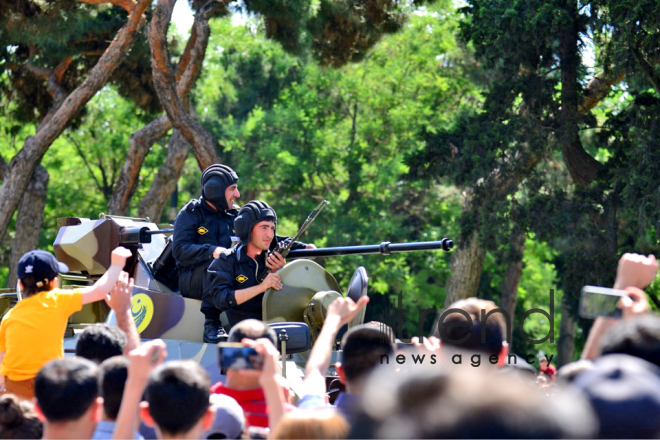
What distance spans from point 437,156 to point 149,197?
5791mm

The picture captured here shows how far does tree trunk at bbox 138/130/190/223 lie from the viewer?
18812 mm

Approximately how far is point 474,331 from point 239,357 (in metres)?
0.98

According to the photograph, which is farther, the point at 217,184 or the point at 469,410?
the point at 217,184

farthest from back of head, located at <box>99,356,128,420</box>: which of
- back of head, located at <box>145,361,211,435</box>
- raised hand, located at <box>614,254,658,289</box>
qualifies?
raised hand, located at <box>614,254,658,289</box>

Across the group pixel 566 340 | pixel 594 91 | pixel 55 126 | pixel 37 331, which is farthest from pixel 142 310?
pixel 566 340

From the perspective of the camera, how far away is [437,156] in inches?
699

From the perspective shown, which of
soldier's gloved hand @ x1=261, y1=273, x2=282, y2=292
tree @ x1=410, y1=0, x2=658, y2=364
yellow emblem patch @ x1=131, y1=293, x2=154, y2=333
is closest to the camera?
soldier's gloved hand @ x1=261, y1=273, x2=282, y2=292

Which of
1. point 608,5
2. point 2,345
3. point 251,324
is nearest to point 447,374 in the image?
point 251,324

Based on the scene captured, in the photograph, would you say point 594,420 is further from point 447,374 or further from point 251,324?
point 251,324

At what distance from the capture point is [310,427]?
2834 millimetres

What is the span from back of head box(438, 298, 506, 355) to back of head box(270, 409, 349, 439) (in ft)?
3.70

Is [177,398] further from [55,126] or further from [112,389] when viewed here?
[55,126]

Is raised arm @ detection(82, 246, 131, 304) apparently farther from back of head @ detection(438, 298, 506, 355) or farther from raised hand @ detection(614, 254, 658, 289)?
raised hand @ detection(614, 254, 658, 289)

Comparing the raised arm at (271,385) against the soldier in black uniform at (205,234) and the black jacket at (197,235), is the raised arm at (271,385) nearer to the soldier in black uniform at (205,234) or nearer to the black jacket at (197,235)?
the soldier in black uniform at (205,234)
